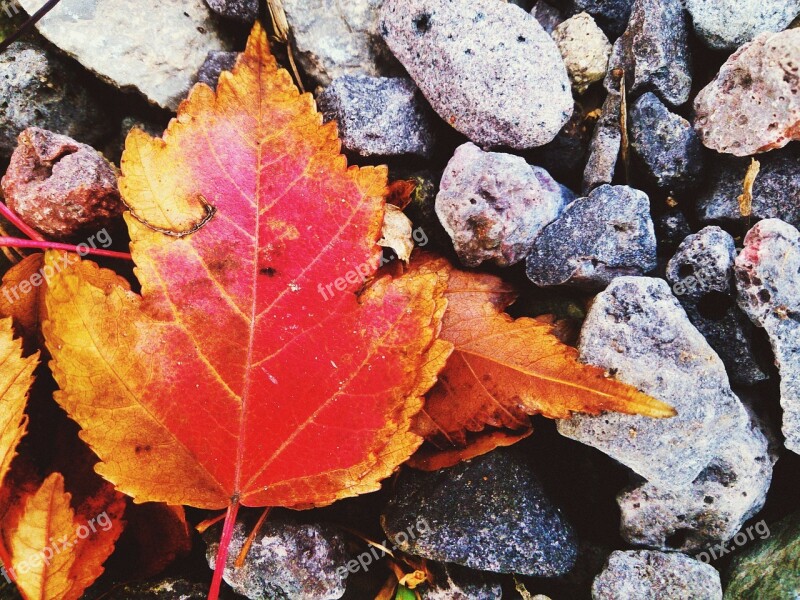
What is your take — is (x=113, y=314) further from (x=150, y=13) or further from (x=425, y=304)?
(x=150, y=13)

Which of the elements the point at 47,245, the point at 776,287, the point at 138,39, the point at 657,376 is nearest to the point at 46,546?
the point at 47,245

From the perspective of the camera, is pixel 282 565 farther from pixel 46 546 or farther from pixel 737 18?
pixel 737 18

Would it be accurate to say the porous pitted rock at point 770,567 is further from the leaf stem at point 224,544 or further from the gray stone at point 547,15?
the gray stone at point 547,15

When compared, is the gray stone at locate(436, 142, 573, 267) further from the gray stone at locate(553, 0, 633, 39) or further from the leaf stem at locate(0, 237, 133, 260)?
the leaf stem at locate(0, 237, 133, 260)

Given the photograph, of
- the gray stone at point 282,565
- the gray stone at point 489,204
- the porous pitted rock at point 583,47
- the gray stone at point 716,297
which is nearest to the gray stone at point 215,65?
the gray stone at point 489,204

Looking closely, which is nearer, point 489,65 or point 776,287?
point 776,287
